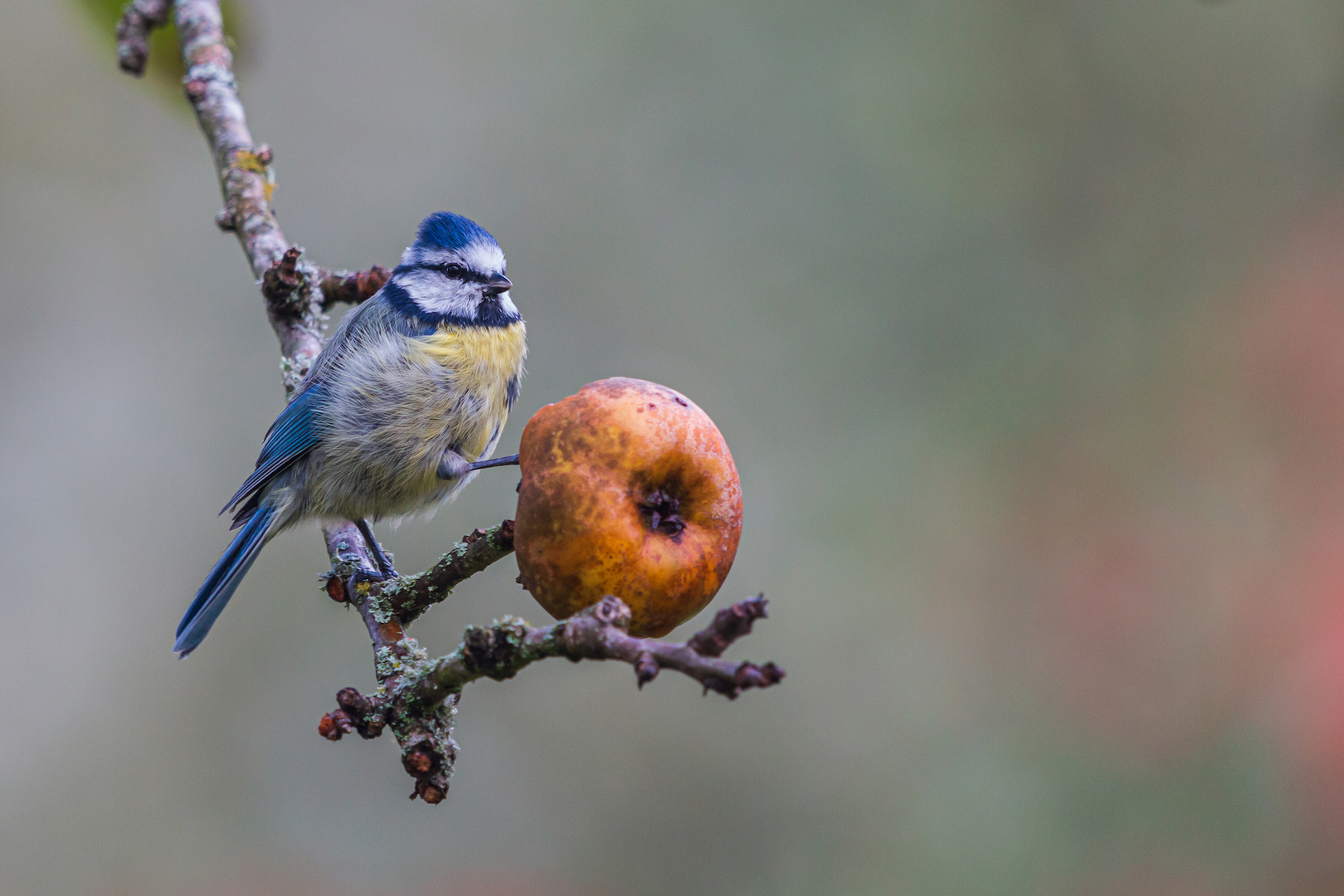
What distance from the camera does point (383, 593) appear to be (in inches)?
81.9

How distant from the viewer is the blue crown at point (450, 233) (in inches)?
122

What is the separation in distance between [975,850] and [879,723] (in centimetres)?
65

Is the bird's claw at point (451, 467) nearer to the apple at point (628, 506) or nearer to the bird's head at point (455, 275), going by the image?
the bird's head at point (455, 275)

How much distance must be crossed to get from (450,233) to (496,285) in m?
0.22

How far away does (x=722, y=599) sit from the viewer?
4.39 meters

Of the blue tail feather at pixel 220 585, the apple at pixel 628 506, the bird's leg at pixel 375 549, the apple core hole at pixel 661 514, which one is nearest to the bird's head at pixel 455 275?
the bird's leg at pixel 375 549

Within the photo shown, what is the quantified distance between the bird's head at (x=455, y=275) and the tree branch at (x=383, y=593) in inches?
6.3

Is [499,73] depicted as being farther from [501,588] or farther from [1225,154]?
[1225,154]

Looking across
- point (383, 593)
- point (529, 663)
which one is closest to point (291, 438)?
point (383, 593)

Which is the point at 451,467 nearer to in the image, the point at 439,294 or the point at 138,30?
the point at 439,294

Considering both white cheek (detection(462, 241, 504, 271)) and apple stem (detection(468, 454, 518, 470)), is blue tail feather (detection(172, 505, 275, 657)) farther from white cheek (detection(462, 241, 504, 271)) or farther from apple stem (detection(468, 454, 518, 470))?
white cheek (detection(462, 241, 504, 271))

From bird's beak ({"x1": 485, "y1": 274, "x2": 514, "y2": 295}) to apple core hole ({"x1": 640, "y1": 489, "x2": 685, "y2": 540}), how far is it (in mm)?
1501

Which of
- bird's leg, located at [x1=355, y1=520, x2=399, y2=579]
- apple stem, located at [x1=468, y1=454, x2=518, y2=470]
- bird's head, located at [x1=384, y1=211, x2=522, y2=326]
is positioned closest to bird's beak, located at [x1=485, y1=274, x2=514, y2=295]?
bird's head, located at [x1=384, y1=211, x2=522, y2=326]

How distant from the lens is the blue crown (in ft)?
10.2
